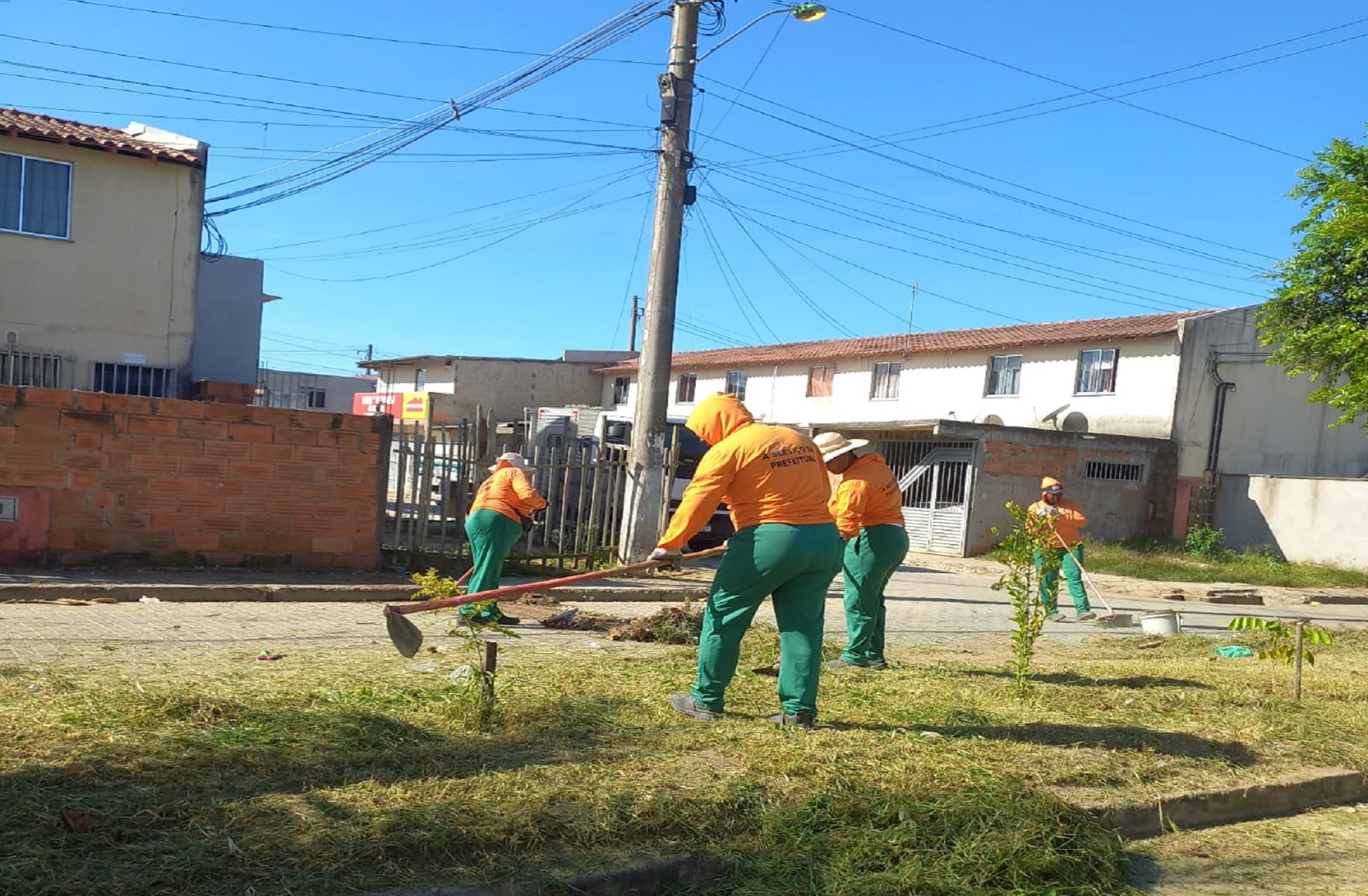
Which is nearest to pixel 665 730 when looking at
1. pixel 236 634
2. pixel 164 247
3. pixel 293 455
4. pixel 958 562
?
pixel 236 634

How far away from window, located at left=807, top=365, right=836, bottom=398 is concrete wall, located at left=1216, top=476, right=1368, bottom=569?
1123 centimetres

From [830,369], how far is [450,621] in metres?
25.3

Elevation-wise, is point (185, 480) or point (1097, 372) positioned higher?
point (1097, 372)

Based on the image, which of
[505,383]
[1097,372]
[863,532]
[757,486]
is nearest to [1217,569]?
[1097,372]

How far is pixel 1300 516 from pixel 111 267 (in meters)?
23.6

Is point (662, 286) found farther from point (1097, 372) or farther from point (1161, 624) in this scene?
point (1097, 372)

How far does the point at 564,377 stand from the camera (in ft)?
137

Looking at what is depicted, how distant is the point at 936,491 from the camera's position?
24.3 m

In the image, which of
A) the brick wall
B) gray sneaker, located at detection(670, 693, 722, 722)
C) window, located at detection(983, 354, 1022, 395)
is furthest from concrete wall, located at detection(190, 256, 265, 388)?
window, located at detection(983, 354, 1022, 395)

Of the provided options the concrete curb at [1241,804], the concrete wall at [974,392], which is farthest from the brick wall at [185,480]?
the concrete wall at [974,392]

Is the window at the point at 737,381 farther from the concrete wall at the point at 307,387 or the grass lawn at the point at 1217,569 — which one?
the grass lawn at the point at 1217,569

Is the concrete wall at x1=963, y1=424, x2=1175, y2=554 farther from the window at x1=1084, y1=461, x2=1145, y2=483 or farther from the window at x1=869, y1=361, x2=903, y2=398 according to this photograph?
the window at x1=869, y1=361, x2=903, y2=398

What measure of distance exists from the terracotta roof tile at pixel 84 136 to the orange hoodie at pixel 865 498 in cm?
1350

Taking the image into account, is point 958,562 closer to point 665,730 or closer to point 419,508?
point 419,508
